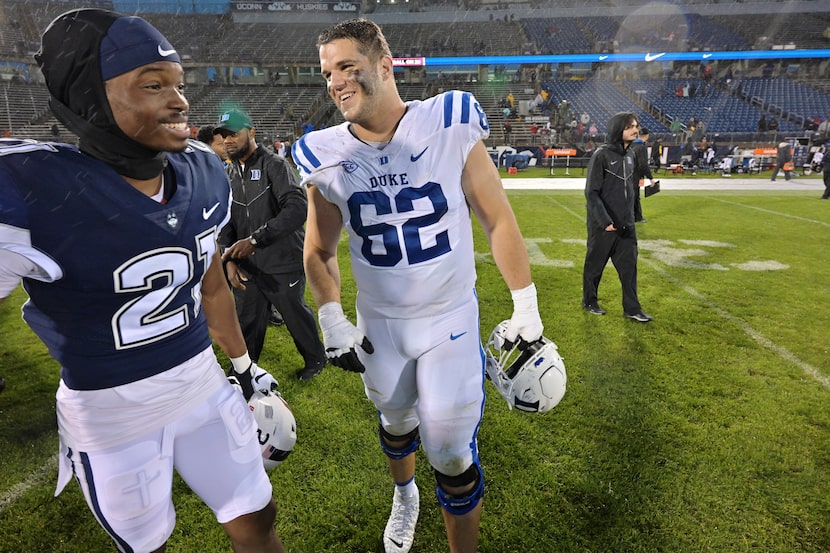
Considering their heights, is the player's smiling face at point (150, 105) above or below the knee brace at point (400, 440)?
above

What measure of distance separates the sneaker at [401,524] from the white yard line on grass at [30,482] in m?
2.23

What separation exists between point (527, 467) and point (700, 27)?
4740cm

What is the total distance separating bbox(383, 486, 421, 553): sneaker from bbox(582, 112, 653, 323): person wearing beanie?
372 cm

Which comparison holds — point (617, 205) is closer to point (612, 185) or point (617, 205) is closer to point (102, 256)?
point (612, 185)

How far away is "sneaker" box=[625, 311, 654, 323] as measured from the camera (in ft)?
17.4

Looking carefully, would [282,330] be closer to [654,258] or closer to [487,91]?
[654,258]

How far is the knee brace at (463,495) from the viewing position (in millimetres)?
2109

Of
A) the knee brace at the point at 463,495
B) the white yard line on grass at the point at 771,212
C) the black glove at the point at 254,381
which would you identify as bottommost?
the knee brace at the point at 463,495

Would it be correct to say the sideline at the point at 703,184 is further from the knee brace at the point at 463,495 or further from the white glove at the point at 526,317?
the knee brace at the point at 463,495

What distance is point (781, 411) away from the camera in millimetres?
3543

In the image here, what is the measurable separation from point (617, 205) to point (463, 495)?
406 cm

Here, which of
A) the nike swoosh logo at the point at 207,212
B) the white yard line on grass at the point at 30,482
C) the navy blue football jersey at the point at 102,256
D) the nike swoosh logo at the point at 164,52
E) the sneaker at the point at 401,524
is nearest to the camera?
the navy blue football jersey at the point at 102,256

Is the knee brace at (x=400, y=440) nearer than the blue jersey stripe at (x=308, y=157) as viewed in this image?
No

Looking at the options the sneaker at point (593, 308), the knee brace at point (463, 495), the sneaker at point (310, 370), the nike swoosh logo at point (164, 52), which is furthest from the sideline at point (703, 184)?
the nike swoosh logo at point (164, 52)
